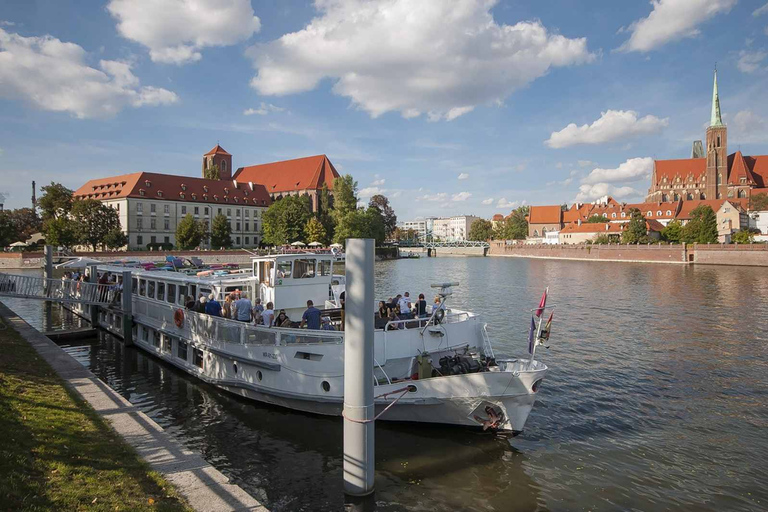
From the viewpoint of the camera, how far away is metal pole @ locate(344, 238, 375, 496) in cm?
852

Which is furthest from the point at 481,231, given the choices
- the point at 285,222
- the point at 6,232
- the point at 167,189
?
the point at 6,232

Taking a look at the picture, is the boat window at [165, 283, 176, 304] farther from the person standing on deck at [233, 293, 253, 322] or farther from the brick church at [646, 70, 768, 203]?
the brick church at [646, 70, 768, 203]

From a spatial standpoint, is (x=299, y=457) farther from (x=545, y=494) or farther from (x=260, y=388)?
(x=545, y=494)

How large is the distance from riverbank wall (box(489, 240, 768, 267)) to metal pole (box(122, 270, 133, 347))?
309ft

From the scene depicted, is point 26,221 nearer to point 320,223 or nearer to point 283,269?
point 320,223

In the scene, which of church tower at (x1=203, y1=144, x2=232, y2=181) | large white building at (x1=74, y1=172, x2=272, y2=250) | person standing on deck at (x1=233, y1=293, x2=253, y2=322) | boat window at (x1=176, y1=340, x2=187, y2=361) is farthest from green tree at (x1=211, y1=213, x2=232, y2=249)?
person standing on deck at (x1=233, y1=293, x2=253, y2=322)

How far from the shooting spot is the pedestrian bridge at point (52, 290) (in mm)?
23875

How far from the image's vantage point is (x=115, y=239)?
85.5 meters

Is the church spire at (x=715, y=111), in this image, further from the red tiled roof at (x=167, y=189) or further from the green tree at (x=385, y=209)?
the red tiled roof at (x=167, y=189)

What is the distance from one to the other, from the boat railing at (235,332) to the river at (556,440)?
195 centimetres

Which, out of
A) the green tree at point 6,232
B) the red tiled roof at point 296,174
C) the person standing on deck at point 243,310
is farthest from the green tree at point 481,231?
the person standing on deck at point 243,310

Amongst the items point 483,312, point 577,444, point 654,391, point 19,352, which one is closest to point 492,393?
point 577,444

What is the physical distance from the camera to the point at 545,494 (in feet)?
33.4

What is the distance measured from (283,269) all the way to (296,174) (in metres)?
124
